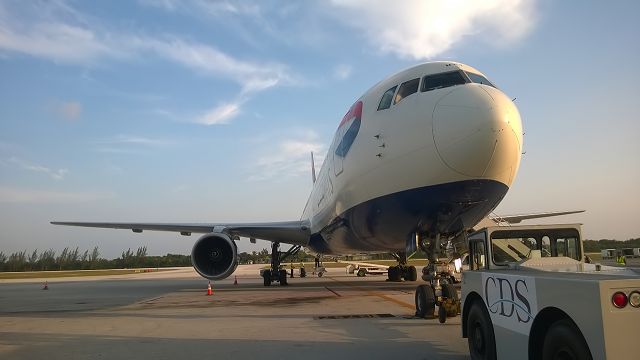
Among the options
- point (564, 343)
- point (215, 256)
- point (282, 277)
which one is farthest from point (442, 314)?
point (282, 277)

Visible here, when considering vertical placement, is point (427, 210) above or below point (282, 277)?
above

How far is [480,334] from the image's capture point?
538cm

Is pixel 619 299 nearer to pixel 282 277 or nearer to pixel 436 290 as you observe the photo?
pixel 436 290

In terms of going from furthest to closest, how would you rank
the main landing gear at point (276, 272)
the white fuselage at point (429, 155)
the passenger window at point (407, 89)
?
the main landing gear at point (276, 272)
the passenger window at point (407, 89)
the white fuselage at point (429, 155)

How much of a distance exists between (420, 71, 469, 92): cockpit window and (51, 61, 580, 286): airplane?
0.02m

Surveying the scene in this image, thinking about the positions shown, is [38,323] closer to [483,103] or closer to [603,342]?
[483,103]

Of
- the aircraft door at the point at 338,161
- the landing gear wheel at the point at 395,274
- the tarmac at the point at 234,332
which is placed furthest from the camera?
the landing gear wheel at the point at 395,274

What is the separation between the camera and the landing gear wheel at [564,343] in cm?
335

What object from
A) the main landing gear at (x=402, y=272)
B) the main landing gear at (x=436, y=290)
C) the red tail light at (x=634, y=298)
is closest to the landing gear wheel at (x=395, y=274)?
the main landing gear at (x=402, y=272)

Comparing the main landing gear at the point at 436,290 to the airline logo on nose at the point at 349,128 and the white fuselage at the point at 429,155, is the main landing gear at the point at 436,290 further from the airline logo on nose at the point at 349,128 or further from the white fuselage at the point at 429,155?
the airline logo on nose at the point at 349,128

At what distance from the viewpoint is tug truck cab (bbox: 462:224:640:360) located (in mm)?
3119

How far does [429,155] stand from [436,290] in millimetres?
2555

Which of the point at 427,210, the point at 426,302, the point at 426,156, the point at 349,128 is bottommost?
the point at 426,302

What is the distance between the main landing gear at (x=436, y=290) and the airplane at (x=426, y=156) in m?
0.04
